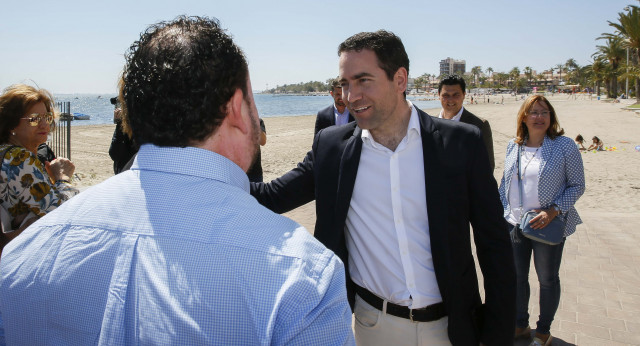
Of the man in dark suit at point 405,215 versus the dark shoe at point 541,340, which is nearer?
the man in dark suit at point 405,215

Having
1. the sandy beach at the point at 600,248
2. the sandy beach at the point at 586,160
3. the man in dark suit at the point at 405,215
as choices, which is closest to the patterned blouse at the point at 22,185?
the man in dark suit at the point at 405,215

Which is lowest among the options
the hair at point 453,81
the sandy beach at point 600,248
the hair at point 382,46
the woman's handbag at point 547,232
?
the sandy beach at point 600,248

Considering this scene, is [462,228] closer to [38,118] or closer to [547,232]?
[547,232]

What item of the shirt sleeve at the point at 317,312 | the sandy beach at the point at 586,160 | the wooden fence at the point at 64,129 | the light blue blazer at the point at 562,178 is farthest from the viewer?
the sandy beach at the point at 586,160

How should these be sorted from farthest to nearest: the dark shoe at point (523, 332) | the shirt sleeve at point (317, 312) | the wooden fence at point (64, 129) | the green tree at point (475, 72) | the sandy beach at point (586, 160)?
the green tree at point (475, 72), the sandy beach at point (586, 160), the wooden fence at point (64, 129), the dark shoe at point (523, 332), the shirt sleeve at point (317, 312)

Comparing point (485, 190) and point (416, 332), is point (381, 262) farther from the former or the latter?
point (485, 190)

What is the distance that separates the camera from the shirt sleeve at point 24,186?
2.90m

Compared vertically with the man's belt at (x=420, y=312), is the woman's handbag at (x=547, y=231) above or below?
above

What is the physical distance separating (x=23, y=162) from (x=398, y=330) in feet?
8.71

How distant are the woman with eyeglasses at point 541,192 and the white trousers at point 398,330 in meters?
1.72

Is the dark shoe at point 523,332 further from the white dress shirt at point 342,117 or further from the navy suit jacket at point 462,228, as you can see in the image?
the white dress shirt at point 342,117

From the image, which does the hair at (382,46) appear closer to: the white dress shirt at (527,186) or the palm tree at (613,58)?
the white dress shirt at (527,186)

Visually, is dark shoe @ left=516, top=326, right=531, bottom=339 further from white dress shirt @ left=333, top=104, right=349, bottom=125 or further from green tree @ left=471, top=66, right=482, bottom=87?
green tree @ left=471, top=66, right=482, bottom=87

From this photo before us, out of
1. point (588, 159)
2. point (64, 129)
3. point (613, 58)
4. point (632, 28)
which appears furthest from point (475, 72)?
point (64, 129)
